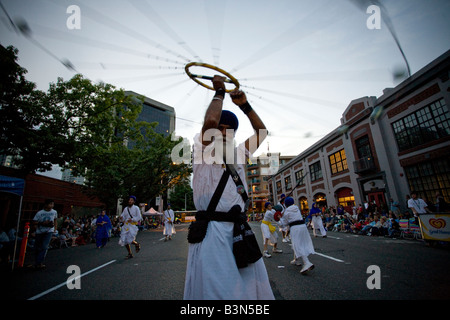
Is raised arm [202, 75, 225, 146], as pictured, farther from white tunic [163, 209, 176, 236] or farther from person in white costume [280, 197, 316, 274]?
white tunic [163, 209, 176, 236]

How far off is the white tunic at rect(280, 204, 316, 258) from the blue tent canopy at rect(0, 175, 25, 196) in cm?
901

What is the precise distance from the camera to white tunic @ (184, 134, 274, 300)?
4.28ft

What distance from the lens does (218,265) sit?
1356 mm

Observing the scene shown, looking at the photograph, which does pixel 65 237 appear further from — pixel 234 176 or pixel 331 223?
pixel 331 223

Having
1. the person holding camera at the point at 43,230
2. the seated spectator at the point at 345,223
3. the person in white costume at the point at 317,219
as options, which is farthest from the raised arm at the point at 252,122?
the seated spectator at the point at 345,223

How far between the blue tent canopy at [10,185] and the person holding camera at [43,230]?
42.8 inches

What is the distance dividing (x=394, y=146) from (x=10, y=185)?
22040 millimetres

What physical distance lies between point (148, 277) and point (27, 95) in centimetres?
1188

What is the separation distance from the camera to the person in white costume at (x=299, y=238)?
17.1 feet

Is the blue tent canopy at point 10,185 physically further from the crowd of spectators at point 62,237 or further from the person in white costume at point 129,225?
the person in white costume at point 129,225

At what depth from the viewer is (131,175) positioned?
21.0 metres

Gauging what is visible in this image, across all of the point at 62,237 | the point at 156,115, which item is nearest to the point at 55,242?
the point at 62,237

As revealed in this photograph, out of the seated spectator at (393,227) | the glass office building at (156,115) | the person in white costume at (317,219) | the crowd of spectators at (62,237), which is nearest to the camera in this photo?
the crowd of spectators at (62,237)
